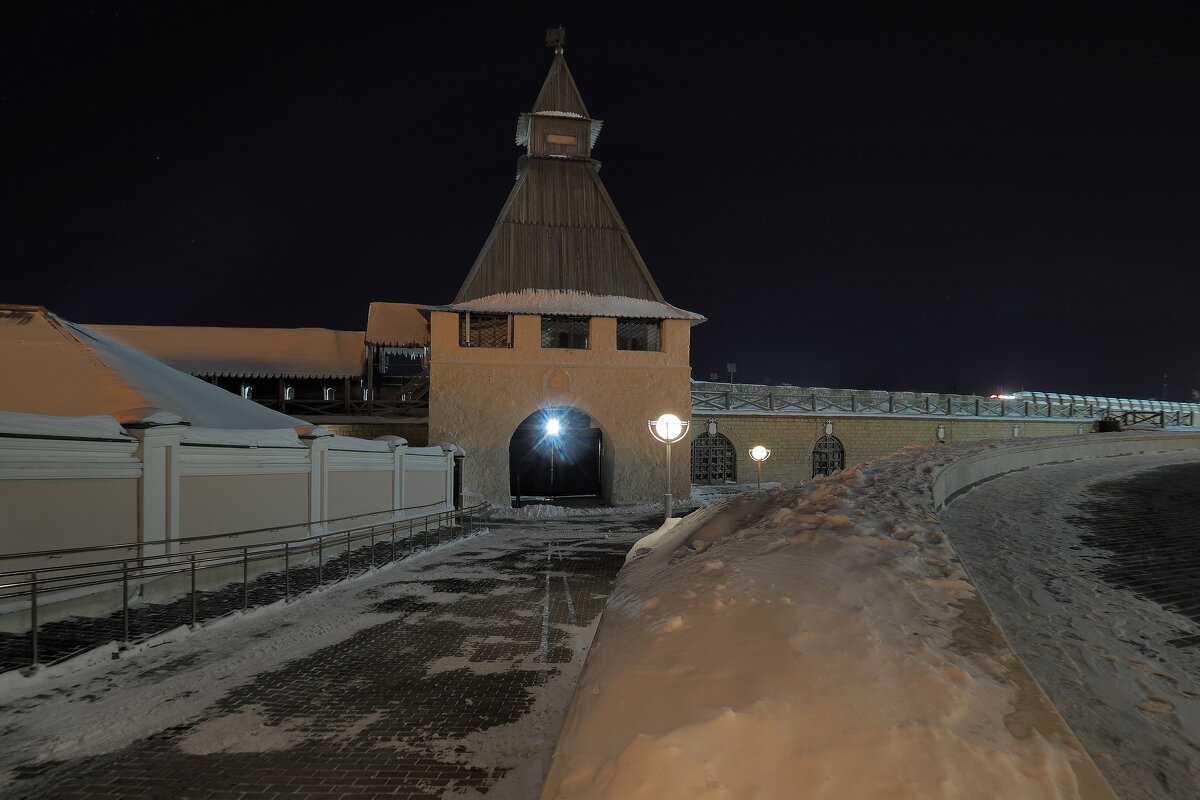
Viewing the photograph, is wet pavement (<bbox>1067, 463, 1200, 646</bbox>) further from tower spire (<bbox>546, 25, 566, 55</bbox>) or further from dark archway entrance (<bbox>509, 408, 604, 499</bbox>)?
tower spire (<bbox>546, 25, 566, 55</bbox>)

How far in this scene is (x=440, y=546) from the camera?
13.7 meters

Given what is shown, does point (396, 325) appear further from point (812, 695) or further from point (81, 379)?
point (812, 695)

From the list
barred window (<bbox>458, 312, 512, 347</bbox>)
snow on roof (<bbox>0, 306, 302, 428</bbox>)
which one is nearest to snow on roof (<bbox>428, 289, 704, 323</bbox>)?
barred window (<bbox>458, 312, 512, 347</bbox>)

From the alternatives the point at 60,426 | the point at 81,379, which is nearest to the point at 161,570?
the point at 60,426

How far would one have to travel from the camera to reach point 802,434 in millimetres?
26109

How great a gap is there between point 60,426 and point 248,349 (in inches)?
713

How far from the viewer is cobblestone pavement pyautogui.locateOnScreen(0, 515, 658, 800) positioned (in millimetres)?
4098

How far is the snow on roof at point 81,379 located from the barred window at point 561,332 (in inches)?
421

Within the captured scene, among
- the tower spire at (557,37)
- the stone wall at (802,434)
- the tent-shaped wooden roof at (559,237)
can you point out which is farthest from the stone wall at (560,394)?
the tower spire at (557,37)

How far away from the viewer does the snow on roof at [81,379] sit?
32.4 ft

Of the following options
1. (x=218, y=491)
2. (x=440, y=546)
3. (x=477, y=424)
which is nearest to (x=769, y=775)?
(x=218, y=491)

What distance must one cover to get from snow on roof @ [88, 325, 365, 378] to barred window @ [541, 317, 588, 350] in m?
8.02

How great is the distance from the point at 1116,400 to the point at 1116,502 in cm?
3690

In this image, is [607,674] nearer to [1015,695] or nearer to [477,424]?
[1015,695]
